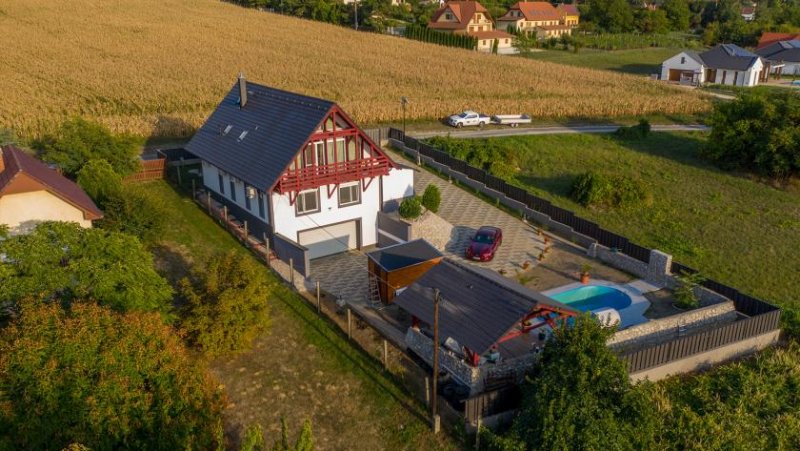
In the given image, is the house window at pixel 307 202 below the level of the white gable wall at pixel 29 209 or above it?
below

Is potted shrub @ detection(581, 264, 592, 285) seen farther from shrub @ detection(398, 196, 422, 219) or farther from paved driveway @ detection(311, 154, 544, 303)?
shrub @ detection(398, 196, 422, 219)

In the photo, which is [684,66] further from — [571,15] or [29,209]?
[29,209]

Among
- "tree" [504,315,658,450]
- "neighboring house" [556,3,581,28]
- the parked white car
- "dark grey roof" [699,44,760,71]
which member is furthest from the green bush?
"neighboring house" [556,3,581,28]

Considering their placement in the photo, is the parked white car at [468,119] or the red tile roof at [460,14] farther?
the red tile roof at [460,14]

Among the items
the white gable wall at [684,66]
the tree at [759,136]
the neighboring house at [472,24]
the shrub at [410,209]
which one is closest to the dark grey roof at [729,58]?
the white gable wall at [684,66]

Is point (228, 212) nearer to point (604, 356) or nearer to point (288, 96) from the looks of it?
point (288, 96)

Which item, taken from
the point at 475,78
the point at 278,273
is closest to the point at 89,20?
the point at 475,78

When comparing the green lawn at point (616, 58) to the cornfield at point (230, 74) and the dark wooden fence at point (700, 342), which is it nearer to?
the cornfield at point (230, 74)
